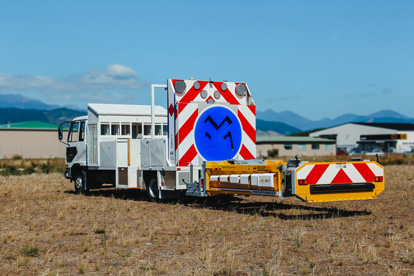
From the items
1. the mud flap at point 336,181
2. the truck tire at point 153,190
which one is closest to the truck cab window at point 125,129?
the truck tire at point 153,190

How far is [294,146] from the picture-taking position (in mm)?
99750

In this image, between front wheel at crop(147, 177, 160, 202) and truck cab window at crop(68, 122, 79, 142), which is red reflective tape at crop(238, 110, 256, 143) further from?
truck cab window at crop(68, 122, 79, 142)

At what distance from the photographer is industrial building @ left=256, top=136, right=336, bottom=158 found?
312ft

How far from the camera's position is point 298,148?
10031cm

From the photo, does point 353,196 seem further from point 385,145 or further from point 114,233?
point 385,145

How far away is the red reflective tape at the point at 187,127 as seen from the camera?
532 inches

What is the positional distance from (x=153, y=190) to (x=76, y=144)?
4734 mm

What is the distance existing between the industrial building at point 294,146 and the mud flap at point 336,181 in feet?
267

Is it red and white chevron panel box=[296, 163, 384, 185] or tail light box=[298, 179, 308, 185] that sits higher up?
red and white chevron panel box=[296, 163, 384, 185]

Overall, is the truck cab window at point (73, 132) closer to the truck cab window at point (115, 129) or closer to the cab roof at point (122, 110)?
the cab roof at point (122, 110)

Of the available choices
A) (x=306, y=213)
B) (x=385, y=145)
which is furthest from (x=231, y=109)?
(x=385, y=145)

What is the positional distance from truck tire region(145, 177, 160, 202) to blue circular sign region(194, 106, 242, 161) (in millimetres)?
1939

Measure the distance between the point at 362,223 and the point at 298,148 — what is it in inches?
3596

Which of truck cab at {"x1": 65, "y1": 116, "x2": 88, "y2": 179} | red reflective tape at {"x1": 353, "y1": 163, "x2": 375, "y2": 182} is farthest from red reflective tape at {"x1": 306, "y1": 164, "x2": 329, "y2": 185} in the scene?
truck cab at {"x1": 65, "y1": 116, "x2": 88, "y2": 179}
